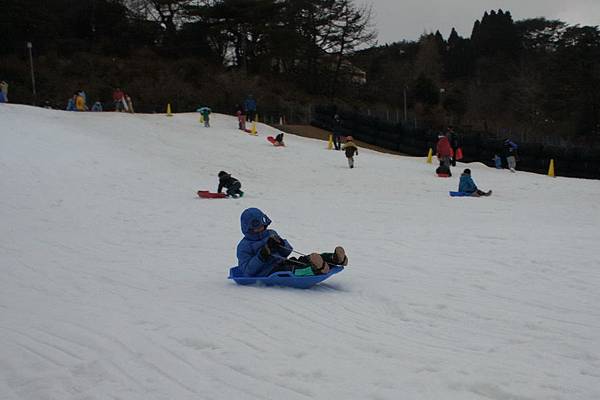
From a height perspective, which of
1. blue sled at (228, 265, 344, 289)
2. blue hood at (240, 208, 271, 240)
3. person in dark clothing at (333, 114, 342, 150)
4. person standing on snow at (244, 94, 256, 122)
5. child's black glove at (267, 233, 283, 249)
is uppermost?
person standing on snow at (244, 94, 256, 122)

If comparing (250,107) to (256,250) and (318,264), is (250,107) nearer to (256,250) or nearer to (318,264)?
(256,250)

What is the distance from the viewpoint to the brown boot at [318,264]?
20.1 feet

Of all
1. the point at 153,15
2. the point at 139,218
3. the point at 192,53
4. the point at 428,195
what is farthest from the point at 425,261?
the point at 153,15

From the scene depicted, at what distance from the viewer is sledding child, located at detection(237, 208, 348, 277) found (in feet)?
21.0

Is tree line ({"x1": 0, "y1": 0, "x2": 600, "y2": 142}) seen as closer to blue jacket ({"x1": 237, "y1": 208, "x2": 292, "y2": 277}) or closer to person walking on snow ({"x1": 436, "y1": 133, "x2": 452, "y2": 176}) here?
person walking on snow ({"x1": 436, "y1": 133, "x2": 452, "y2": 176})

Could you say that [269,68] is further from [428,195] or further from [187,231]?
[187,231]

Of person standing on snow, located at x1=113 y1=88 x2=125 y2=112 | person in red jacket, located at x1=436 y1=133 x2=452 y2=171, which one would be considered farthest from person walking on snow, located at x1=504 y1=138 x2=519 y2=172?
person standing on snow, located at x1=113 y1=88 x2=125 y2=112

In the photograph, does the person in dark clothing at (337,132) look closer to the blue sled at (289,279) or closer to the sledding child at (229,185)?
the sledding child at (229,185)

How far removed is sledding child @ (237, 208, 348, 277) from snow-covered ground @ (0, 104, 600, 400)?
26 cm

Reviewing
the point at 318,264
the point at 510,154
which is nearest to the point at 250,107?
the point at 510,154

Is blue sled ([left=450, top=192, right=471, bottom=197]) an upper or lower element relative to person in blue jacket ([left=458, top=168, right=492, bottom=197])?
lower

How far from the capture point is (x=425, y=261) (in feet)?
25.8

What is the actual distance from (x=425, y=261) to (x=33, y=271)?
5343 mm

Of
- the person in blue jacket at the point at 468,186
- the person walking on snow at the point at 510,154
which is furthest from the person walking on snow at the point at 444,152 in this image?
the person in blue jacket at the point at 468,186
